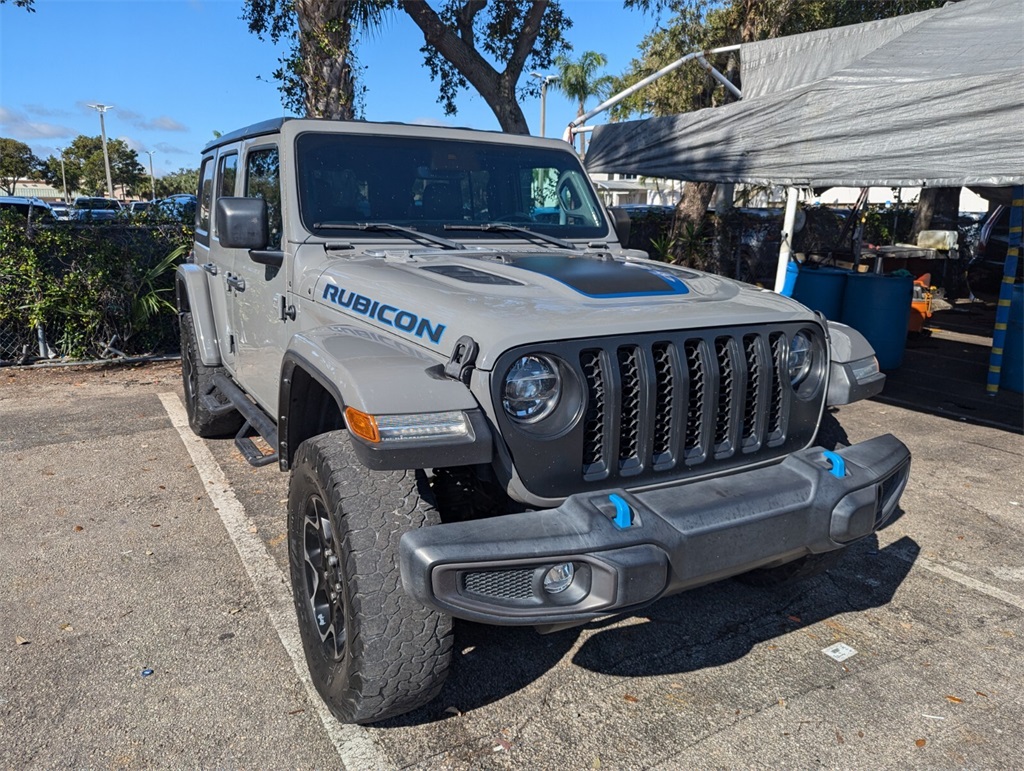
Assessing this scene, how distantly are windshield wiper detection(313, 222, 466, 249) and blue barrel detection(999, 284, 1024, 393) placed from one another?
640 centimetres

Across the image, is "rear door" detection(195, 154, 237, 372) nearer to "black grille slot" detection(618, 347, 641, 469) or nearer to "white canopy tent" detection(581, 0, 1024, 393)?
"black grille slot" detection(618, 347, 641, 469)

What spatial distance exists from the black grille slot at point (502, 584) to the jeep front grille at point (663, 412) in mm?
296

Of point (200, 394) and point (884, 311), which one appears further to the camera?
point (884, 311)

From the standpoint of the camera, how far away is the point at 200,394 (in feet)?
17.6

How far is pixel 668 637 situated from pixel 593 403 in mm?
1346

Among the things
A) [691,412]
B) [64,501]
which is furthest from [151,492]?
[691,412]

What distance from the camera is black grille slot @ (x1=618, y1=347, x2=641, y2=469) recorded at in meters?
2.40

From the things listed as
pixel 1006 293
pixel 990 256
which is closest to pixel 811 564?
pixel 1006 293

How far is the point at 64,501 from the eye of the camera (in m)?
4.42

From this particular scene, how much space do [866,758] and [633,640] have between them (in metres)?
0.94

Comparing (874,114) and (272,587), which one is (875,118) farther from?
(272,587)

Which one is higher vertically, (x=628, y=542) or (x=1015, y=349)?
(x=628, y=542)

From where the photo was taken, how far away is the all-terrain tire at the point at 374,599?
2.22m

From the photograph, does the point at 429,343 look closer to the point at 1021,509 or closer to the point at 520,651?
the point at 520,651
